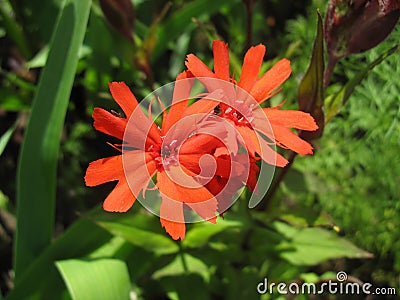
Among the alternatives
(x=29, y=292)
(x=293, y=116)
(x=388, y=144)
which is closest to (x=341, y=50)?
(x=293, y=116)

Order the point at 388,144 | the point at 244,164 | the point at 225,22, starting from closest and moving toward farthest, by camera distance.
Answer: the point at 244,164
the point at 388,144
the point at 225,22

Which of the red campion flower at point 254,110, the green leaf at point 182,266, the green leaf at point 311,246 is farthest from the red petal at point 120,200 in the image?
the green leaf at point 311,246

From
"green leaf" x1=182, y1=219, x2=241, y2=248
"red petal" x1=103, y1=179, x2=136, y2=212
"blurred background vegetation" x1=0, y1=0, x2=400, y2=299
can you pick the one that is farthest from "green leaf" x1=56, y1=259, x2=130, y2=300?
"red petal" x1=103, y1=179, x2=136, y2=212

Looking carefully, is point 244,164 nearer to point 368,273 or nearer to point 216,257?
point 216,257

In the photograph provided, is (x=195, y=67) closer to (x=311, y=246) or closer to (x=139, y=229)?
(x=139, y=229)

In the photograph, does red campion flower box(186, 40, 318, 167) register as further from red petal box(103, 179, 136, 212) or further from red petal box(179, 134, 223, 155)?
red petal box(103, 179, 136, 212)

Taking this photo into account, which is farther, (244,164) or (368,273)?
(368,273)
